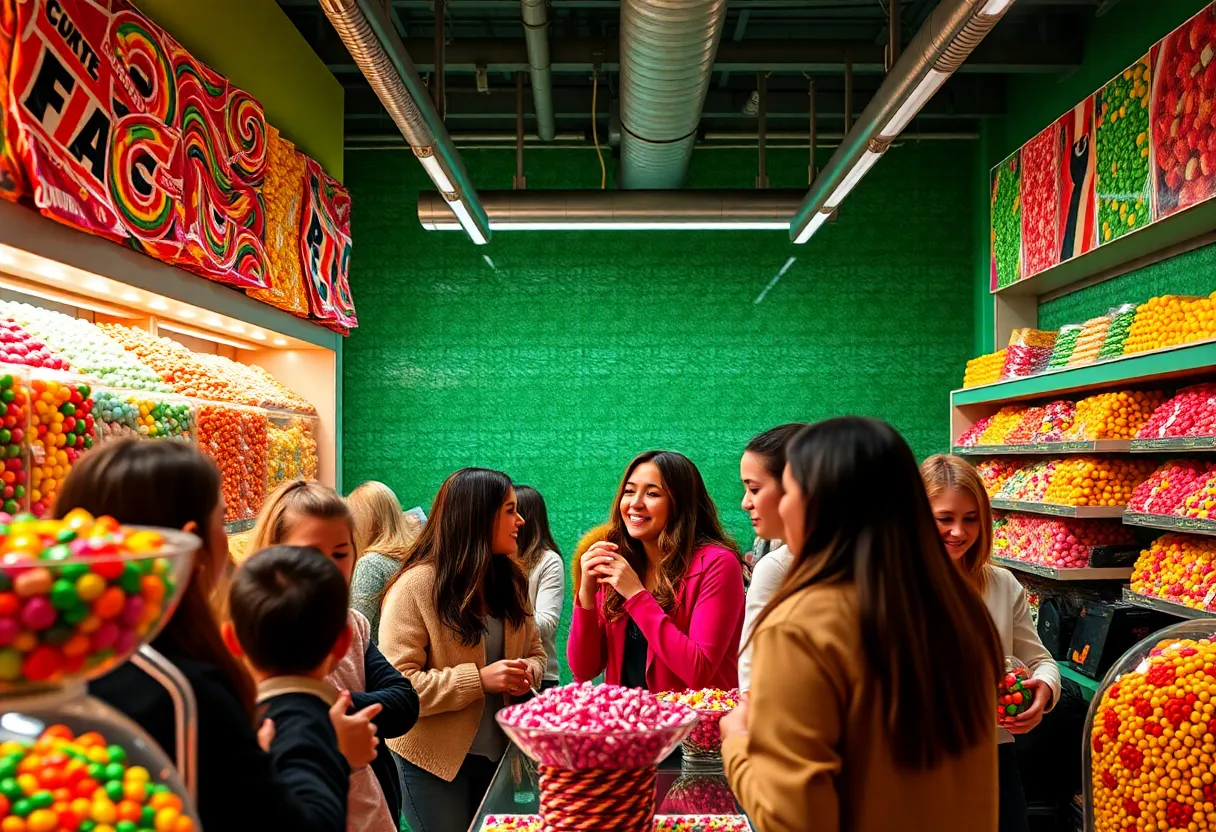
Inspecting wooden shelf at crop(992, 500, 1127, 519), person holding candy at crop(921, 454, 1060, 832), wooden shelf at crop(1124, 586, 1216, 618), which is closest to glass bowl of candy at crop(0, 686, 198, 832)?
person holding candy at crop(921, 454, 1060, 832)

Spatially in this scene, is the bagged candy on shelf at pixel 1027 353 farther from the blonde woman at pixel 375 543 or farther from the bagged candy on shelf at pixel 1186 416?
the blonde woman at pixel 375 543

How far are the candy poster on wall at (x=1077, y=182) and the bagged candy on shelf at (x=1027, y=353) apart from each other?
0.48 m

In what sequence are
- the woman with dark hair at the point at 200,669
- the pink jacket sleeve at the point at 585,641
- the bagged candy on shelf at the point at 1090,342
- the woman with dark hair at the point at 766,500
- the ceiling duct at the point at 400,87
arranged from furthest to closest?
the bagged candy on shelf at the point at 1090,342
the ceiling duct at the point at 400,87
the pink jacket sleeve at the point at 585,641
the woman with dark hair at the point at 766,500
the woman with dark hair at the point at 200,669

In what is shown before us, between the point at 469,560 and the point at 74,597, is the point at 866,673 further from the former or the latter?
the point at 469,560

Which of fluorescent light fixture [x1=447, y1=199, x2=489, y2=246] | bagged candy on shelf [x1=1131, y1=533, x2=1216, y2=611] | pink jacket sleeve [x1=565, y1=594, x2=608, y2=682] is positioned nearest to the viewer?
pink jacket sleeve [x1=565, y1=594, x2=608, y2=682]

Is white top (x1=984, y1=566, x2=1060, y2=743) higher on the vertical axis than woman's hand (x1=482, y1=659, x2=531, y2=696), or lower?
higher

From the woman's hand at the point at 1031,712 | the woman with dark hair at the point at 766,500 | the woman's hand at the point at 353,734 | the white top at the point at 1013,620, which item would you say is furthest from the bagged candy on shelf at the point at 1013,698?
the woman's hand at the point at 353,734

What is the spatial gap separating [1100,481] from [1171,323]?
938mm

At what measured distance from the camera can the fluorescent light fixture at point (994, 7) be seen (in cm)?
311

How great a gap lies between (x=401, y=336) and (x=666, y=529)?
189 inches

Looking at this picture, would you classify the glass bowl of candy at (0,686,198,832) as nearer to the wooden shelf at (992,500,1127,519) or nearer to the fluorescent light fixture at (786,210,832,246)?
the wooden shelf at (992,500,1127,519)

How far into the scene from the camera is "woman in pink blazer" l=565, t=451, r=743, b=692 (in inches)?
121

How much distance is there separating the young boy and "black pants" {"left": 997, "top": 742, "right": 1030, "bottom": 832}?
1951 millimetres

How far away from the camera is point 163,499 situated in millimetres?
1528
